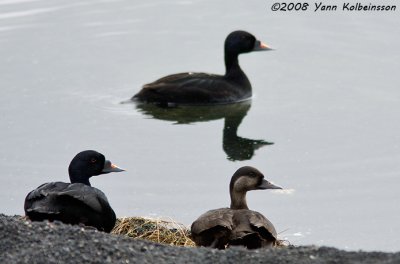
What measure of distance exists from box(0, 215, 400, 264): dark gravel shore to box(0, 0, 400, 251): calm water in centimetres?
326

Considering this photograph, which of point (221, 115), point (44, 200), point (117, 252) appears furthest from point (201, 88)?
point (117, 252)

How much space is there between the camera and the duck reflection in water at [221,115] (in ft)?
46.6

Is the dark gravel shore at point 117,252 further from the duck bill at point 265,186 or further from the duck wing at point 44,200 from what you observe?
the duck bill at point 265,186

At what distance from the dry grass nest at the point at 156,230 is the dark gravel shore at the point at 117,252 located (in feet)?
7.35

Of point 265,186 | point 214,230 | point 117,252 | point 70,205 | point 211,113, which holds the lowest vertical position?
point 211,113

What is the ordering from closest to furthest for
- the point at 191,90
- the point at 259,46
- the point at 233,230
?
the point at 233,230 < the point at 191,90 < the point at 259,46

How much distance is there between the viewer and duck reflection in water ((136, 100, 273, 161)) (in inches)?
559

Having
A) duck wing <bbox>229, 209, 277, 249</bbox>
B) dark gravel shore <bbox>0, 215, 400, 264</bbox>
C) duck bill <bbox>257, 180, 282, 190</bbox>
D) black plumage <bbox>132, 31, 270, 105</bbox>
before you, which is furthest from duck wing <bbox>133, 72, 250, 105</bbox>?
dark gravel shore <bbox>0, 215, 400, 264</bbox>

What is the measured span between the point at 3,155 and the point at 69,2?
6687 mm

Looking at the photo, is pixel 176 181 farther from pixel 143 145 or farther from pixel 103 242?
pixel 103 242

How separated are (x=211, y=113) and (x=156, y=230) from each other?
5.49 metres

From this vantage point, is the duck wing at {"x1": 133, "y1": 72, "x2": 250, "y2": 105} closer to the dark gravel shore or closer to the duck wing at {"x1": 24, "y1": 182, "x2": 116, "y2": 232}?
the duck wing at {"x1": 24, "y1": 182, "x2": 116, "y2": 232}

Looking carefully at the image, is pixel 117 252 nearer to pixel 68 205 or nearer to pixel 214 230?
pixel 68 205

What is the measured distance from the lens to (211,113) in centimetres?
1590
